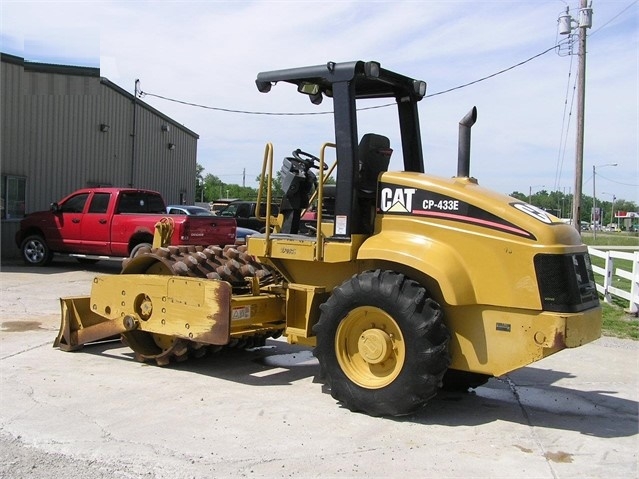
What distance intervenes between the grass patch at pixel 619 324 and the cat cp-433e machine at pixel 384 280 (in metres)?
4.76

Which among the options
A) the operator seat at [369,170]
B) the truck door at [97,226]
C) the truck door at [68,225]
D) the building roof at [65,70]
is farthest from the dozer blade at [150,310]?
the building roof at [65,70]

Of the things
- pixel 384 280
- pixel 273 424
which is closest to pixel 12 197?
pixel 273 424

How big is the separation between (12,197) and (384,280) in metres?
15.8

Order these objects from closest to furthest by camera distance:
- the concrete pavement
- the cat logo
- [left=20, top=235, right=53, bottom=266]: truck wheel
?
the concrete pavement
the cat logo
[left=20, top=235, right=53, bottom=266]: truck wheel

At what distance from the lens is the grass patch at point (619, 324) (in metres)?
10.0

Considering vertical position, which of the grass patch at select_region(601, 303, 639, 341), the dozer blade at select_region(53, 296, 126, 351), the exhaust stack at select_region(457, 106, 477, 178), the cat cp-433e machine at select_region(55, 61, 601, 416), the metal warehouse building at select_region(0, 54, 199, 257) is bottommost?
the grass patch at select_region(601, 303, 639, 341)

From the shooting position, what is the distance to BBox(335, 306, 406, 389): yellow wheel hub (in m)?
5.27

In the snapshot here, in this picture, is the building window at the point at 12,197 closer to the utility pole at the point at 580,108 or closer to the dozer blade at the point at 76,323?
the dozer blade at the point at 76,323

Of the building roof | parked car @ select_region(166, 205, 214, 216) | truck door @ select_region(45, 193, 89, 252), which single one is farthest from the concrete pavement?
the building roof

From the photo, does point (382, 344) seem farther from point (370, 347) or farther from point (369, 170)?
point (369, 170)

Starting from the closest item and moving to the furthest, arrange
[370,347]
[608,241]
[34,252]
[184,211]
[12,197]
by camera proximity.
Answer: [370,347] < [34,252] < [12,197] < [184,211] < [608,241]

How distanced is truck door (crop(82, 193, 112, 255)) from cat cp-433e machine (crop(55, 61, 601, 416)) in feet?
27.1

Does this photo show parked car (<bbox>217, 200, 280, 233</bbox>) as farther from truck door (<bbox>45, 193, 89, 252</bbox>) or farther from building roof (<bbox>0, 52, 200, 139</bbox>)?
building roof (<bbox>0, 52, 200, 139</bbox>)

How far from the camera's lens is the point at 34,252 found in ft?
53.2
